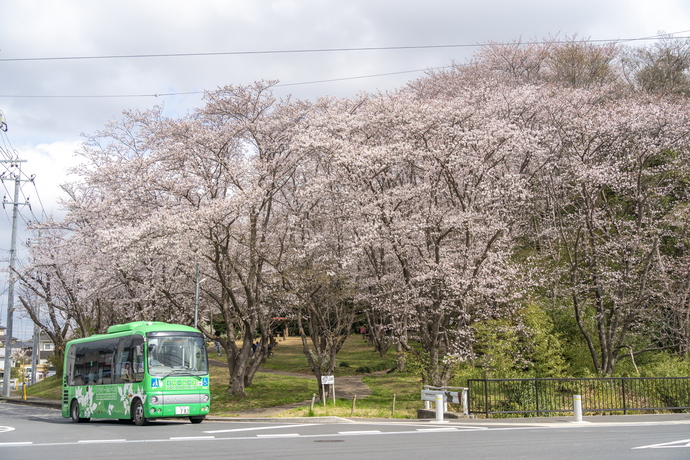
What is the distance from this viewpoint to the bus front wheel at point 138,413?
1900 centimetres

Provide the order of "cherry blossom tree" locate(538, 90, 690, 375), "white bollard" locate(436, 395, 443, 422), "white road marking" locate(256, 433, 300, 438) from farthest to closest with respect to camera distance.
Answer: "cherry blossom tree" locate(538, 90, 690, 375)
"white bollard" locate(436, 395, 443, 422)
"white road marking" locate(256, 433, 300, 438)

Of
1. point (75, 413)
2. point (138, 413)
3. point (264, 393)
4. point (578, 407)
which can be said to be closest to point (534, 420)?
point (578, 407)

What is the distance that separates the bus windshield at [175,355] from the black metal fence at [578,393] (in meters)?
8.84

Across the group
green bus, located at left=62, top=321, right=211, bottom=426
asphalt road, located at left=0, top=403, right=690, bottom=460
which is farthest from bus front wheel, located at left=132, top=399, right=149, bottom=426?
asphalt road, located at left=0, top=403, right=690, bottom=460

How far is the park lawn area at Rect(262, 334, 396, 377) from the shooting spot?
4078cm

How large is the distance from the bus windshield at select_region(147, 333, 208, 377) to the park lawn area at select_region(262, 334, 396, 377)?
19150mm

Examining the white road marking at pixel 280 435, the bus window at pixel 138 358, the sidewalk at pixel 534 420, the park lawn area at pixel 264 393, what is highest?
the bus window at pixel 138 358

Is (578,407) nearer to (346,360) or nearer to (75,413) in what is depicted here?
(75,413)

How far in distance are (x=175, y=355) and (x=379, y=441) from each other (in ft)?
29.6

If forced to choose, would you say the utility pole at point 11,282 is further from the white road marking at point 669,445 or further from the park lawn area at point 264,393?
the white road marking at point 669,445

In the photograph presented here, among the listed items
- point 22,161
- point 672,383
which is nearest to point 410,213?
point 672,383

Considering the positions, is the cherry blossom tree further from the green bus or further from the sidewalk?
the green bus

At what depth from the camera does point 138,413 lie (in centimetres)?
1923

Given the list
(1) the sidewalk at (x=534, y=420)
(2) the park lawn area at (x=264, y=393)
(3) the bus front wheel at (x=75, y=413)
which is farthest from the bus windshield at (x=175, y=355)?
(3) the bus front wheel at (x=75, y=413)
